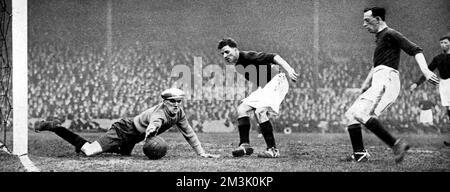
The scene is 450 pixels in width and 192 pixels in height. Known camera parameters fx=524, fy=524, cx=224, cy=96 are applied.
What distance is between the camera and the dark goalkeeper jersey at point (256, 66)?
13.3 ft

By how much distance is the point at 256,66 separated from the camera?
166 inches

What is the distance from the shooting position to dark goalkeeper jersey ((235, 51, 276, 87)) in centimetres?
405

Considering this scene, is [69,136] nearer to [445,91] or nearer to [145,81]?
[145,81]

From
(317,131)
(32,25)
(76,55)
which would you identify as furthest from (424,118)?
(32,25)

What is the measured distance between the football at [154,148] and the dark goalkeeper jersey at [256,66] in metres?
0.90

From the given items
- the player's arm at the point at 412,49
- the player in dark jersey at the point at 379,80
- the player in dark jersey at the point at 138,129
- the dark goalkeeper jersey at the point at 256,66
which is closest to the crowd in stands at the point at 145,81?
the dark goalkeeper jersey at the point at 256,66

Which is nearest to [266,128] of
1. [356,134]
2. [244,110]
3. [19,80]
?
[244,110]

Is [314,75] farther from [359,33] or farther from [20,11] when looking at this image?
[20,11]

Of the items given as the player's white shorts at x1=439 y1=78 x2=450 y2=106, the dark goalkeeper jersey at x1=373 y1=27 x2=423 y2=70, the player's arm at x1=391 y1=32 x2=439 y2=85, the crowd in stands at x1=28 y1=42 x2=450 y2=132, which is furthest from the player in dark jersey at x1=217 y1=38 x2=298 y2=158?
the player's white shorts at x1=439 y1=78 x2=450 y2=106

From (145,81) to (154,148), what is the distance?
2.44m

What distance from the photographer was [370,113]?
377 centimetres

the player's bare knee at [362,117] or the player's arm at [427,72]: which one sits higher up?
the player's arm at [427,72]

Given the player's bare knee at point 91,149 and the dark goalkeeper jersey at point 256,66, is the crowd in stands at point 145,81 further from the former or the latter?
the player's bare knee at point 91,149

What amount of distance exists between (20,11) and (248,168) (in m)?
2.10
